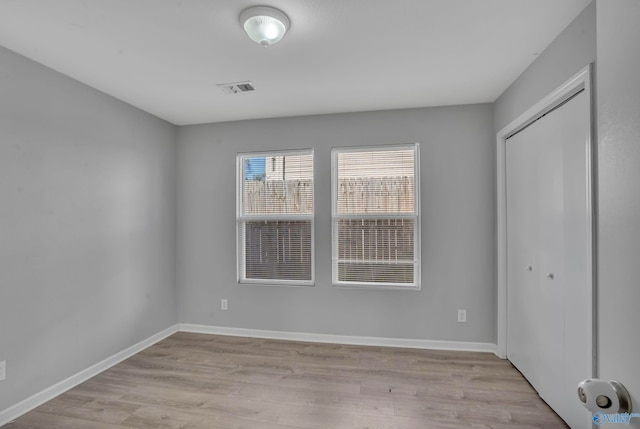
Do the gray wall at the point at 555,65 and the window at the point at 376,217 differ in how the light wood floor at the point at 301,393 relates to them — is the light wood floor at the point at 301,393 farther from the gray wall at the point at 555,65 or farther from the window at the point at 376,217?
the gray wall at the point at 555,65

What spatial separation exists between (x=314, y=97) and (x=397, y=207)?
1459mm

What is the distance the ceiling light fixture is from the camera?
183cm

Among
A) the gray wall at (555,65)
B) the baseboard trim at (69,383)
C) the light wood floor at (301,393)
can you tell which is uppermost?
the gray wall at (555,65)

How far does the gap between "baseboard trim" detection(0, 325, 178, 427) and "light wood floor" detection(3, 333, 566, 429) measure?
0.19 ft

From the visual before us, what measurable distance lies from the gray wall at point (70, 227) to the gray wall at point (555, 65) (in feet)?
12.1

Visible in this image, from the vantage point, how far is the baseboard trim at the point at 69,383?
7.33ft

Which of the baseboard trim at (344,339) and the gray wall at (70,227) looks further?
the baseboard trim at (344,339)

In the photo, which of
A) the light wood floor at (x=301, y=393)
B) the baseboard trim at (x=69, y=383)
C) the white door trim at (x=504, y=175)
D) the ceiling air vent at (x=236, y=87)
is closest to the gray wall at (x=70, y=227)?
the baseboard trim at (x=69, y=383)

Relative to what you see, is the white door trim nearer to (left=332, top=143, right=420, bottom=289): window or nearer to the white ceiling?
the white ceiling

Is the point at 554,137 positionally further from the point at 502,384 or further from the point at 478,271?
the point at 502,384

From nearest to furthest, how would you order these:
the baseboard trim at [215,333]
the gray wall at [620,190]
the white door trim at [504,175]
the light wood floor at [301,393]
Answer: the gray wall at [620,190]
the white door trim at [504,175]
the light wood floor at [301,393]
the baseboard trim at [215,333]

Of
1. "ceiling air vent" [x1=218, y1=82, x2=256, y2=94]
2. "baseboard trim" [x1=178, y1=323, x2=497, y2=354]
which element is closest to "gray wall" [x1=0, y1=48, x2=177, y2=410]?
"baseboard trim" [x1=178, y1=323, x2=497, y2=354]

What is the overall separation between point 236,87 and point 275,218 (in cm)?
153

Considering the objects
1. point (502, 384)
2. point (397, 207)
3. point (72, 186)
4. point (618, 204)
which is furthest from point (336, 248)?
point (618, 204)
